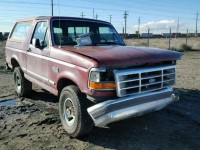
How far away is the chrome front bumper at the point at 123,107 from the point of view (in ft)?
10.8

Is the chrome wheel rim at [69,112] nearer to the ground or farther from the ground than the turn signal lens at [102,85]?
nearer to the ground

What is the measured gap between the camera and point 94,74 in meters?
3.38

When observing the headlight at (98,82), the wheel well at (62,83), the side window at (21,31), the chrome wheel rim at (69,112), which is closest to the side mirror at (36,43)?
the wheel well at (62,83)

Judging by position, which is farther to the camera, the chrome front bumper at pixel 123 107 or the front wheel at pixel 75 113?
the front wheel at pixel 75 113

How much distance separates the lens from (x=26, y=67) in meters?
5.68

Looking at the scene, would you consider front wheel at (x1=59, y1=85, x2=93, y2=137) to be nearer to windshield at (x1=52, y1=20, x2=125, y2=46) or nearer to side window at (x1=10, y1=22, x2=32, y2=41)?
windshield at (x1=52, y1=20, x2=125, y2=46)

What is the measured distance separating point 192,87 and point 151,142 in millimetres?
3922

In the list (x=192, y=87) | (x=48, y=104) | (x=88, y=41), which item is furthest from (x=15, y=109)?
(x=192, y=87)

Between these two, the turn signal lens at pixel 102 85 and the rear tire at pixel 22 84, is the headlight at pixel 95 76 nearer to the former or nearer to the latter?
the turn signal lens at pixel 102 85

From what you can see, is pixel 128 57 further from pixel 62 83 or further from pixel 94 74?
pixel 62 83

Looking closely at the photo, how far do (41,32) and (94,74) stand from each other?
2.28 meters

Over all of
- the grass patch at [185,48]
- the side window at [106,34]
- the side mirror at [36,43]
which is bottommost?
the grass patch at [185,48]

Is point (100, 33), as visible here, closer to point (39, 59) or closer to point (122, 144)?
point (39, 59)

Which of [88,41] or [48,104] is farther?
[48,104]
